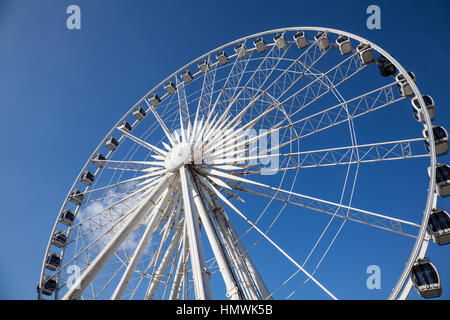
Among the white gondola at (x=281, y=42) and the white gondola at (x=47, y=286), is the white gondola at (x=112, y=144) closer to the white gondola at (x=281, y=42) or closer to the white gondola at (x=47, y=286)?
the white gondola at (x=47, y=286)

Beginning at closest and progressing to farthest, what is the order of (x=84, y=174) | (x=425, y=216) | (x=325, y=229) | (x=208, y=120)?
(x=425, y=216)
(x=325, y=229)
(x=208, y=120)
(x=84, y=174)

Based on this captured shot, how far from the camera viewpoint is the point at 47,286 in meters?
A: 16.4

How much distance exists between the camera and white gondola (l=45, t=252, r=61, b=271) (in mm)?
17438

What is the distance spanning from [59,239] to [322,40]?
19531 mm

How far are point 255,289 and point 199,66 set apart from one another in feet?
52.7

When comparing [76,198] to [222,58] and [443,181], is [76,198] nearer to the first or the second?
[222,58]

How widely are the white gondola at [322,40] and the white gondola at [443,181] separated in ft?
30.1

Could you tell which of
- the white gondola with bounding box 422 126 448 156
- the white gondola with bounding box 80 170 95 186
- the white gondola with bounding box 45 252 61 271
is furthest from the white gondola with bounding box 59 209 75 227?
the white gondola with bounding box 422 126 448 156

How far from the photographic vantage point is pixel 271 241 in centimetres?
1330

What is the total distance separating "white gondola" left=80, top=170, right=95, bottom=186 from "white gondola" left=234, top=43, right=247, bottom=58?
13.2m

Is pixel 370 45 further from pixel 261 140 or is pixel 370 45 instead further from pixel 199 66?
pixel 199 66

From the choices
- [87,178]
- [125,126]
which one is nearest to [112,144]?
[125,126]
